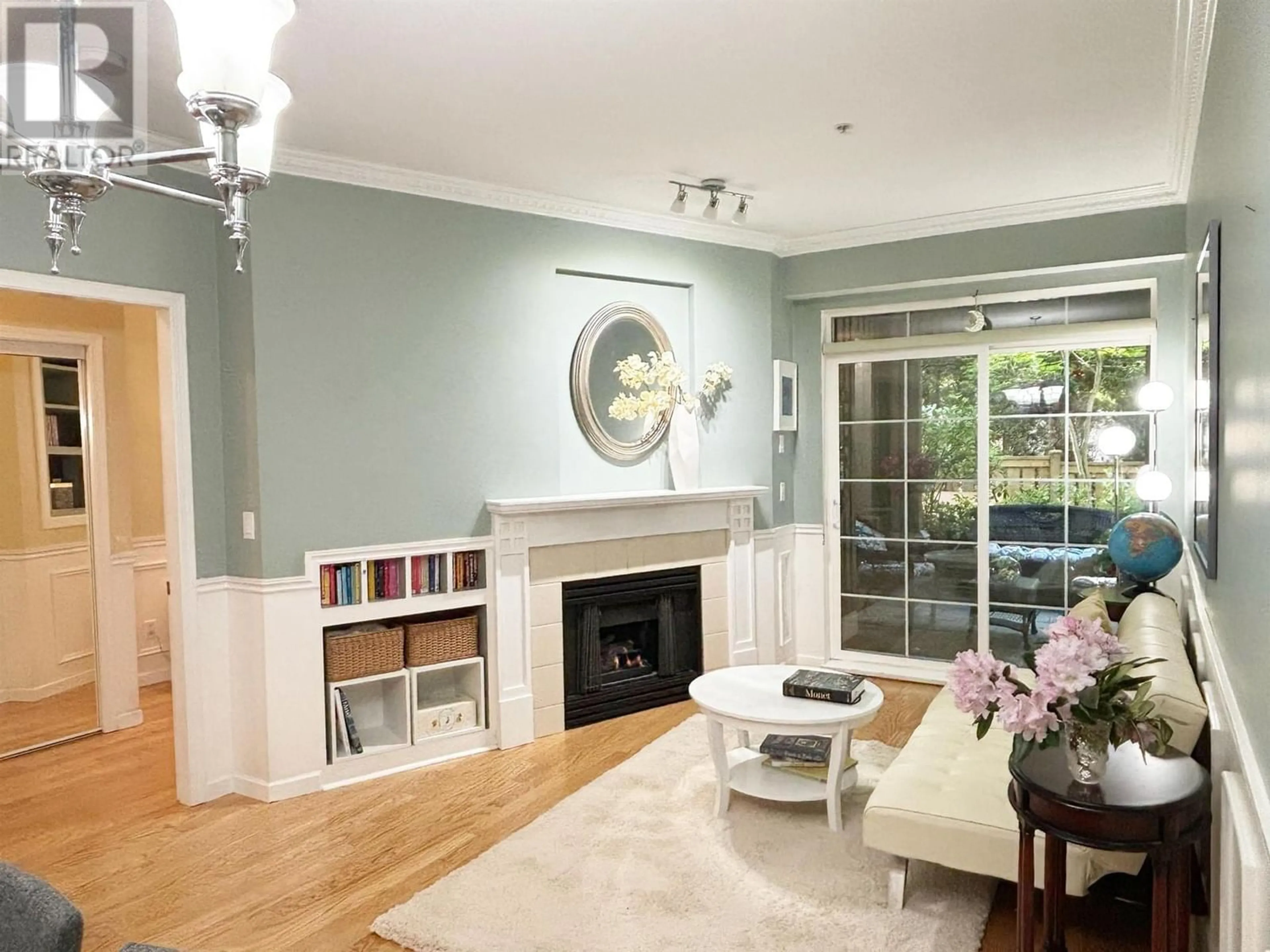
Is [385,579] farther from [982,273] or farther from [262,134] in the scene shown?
[982,273]

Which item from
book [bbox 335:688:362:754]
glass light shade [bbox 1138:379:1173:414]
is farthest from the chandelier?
glass light shade [bbox 1138:379:1173:414]

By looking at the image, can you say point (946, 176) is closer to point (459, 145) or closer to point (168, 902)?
point (459, 145)

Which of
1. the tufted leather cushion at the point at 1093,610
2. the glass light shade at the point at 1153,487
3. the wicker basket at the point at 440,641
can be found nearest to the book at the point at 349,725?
the wicker basket at the point at 440,641

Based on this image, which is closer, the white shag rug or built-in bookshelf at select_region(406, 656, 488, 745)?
the white shag rug

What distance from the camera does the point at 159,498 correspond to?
5.59m

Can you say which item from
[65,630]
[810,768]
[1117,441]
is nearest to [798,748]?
[810,768]

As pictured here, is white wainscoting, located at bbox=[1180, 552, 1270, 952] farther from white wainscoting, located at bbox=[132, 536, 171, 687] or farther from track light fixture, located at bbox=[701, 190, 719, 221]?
white wainscoting, located at bbox=[132, 536, 171, 687]

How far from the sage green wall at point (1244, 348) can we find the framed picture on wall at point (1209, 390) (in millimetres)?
38

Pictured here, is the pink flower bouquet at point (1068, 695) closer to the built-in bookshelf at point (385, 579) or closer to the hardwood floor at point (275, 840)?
the hardwood floor at point (275, 840)

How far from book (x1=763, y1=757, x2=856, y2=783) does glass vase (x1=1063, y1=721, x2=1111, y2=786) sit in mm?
1479

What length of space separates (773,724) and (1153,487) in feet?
7.38

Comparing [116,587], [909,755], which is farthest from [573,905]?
[116,587]

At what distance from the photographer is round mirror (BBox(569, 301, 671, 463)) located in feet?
15.4

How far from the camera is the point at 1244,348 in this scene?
5.90 feet
